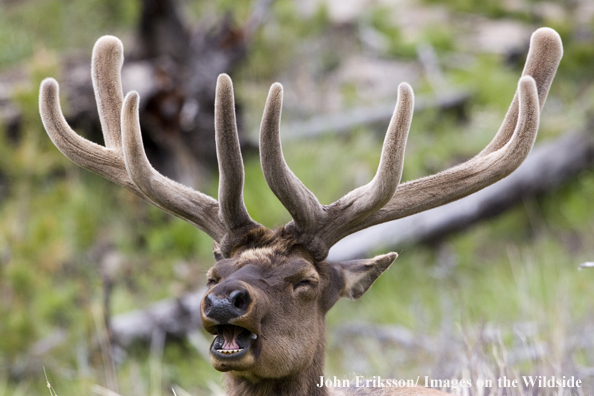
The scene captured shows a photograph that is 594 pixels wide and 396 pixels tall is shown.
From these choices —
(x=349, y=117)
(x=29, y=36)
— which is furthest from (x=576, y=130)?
(x=29, y=36)

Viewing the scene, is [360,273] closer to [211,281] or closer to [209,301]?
[211,281]

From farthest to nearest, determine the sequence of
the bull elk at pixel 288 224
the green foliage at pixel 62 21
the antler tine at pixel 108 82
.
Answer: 1. the green foliage at pixel 62 21
2. the antler tine at pixel 108 82
3. the bull elk at pixel 288 224

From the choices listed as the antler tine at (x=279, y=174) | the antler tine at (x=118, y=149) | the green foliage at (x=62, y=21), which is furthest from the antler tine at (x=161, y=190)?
the green foliage at (x=62, y=21)

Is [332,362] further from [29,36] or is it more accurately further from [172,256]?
[29,36]

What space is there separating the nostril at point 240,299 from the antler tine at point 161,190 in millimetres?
605

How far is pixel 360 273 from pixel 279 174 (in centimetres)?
69

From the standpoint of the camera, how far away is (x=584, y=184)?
9.09 m

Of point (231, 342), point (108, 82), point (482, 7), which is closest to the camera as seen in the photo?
point (231, 342)

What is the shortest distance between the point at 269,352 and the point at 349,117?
8131 millimetres

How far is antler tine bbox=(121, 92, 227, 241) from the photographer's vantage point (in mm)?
3127

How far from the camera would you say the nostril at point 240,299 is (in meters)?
2.76

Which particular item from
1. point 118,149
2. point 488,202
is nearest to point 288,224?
point 118,149

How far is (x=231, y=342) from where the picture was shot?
9.39ft

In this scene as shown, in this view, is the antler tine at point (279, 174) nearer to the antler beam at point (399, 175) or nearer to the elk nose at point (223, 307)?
the antler beam at point (399, 175)
